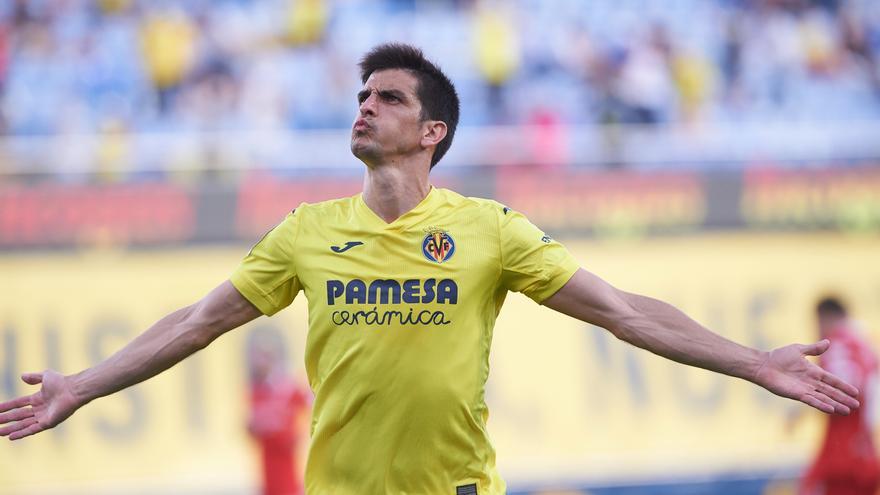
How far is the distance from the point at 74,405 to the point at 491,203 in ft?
5.67

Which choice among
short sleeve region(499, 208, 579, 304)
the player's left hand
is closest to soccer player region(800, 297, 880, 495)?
the player's left hand

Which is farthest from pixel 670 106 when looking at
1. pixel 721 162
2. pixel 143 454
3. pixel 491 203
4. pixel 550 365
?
pixel 491 203

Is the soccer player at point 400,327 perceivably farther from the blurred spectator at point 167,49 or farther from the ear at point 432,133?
the blurred spectator at point 167,49

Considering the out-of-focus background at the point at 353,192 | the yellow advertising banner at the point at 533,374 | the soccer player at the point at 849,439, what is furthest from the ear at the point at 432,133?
the yellow advertising banner at the point at 533,374

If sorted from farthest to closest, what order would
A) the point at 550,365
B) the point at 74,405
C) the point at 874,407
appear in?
the point at 550,365
the point at 874,407
the point at 74,405

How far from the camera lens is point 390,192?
4977 millimetres

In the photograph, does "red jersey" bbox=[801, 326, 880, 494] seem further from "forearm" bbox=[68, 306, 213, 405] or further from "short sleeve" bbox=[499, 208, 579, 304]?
"forearm" bbox=[68, 306, 213, 405]

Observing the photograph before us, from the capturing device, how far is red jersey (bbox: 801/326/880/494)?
9688mm

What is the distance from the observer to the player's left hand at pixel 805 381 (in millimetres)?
4727

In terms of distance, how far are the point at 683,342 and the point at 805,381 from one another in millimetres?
461

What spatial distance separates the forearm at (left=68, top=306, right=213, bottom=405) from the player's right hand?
0.15 ft

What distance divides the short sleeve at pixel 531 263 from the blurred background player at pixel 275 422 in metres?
7.97

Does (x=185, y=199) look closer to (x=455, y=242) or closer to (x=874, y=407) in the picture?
(x=874, y=407)

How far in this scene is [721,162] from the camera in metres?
14.6
